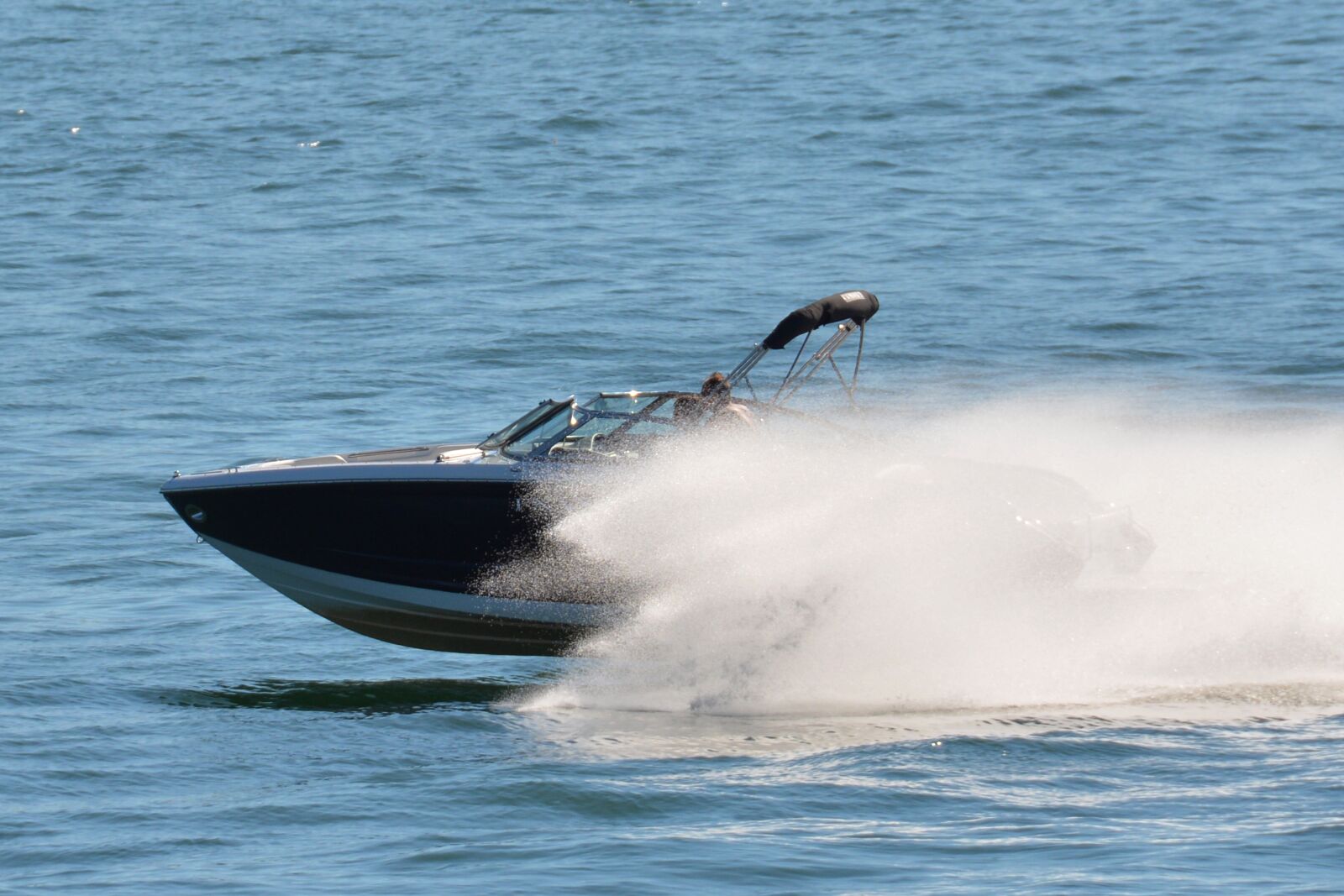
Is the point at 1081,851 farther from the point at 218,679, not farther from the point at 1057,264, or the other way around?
the point at 1057,264

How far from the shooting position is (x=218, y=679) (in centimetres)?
1167

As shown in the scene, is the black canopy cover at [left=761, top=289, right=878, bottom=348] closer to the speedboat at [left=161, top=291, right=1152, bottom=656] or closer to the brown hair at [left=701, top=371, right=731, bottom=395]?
the speedboat at [left=161, top=291, right=1152, bottom=656]

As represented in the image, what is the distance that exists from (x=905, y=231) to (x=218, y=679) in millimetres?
18099

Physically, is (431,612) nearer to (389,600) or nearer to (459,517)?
(389,600)

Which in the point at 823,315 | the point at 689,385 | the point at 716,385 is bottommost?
the point at 689,385

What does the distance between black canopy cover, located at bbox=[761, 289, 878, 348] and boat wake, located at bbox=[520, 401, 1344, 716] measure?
0.58 m

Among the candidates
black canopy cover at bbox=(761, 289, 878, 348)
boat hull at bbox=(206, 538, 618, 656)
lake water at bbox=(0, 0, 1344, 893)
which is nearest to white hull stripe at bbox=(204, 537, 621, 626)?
boat hull at bbox=(206, 538, 618, 656)

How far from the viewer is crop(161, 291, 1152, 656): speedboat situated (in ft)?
35.3

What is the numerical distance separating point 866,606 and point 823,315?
1.79 metres

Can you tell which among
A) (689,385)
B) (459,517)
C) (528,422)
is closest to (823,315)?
(528,422)

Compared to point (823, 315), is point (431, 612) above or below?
below

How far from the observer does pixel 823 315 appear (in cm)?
1094

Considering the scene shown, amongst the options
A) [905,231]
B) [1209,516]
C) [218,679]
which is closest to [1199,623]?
[1209,516]

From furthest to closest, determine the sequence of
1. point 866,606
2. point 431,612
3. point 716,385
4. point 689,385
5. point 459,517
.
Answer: point 689,385
point 431,612
point 866,606
point 459,517
point 716,385
